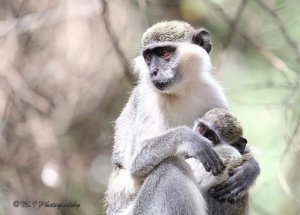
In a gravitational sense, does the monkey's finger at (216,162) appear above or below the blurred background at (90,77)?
above

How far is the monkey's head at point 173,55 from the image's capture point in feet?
17.6

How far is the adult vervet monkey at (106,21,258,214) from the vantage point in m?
5.20

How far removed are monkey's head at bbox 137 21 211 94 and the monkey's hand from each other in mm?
795

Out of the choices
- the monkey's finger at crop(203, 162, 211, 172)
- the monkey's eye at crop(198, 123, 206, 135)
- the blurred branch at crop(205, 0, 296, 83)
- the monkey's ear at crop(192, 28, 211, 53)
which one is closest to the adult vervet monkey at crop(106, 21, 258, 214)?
the monkey's ear at crop(192, 28, 211, 53)

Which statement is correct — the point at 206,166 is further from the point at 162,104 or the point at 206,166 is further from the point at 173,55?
the point at 173,55

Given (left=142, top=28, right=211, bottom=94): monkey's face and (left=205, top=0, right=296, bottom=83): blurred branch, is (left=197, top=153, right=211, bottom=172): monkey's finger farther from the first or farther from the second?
(left=205, top=0, right=296, bottom=83): blurred branch

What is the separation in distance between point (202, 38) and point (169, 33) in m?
0.29

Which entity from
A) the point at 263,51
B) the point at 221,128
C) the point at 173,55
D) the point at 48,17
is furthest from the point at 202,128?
the point at 48,17

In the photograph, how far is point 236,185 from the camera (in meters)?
5.08

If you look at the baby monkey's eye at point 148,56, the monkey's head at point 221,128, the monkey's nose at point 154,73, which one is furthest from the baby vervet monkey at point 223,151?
the baby monkey's eye at point 148,56

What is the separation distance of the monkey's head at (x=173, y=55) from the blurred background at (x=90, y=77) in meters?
2.72

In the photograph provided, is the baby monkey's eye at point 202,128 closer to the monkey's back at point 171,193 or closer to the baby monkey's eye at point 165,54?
the monkey's back at point 171,193

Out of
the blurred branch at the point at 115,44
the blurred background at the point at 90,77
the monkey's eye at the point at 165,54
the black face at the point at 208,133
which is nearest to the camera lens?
the black face at the point at 208,133

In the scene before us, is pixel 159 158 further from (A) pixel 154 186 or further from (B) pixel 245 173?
(B) pixel 245 173
